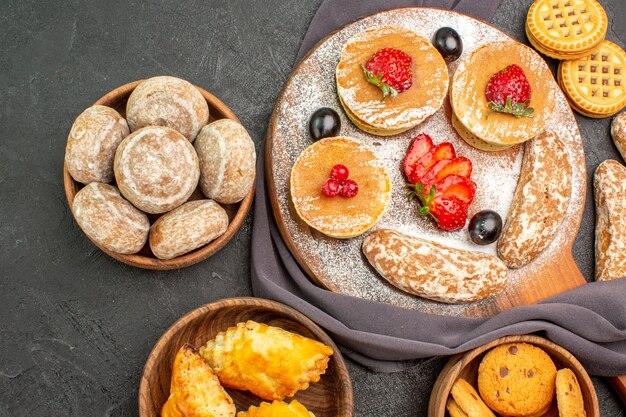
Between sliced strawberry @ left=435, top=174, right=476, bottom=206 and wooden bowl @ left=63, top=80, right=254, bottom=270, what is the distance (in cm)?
86

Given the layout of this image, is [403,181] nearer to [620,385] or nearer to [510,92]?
[510,92]

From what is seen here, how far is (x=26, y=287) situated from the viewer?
299 centimetres

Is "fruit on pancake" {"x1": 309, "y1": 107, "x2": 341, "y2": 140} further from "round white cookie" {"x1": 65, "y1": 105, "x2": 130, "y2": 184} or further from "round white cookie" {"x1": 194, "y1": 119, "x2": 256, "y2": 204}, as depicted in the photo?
"round white cookie" {"x1": 65, "y1": 105, "x2": 130, "y2": 184}

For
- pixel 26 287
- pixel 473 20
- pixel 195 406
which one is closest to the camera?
pixel 195 406

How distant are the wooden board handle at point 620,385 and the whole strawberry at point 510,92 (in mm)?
1298

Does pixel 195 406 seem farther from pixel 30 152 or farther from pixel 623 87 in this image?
pixel 623 87

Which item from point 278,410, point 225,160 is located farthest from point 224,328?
point 225,160

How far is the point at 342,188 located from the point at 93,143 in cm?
103

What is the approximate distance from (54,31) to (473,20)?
6.56 ft

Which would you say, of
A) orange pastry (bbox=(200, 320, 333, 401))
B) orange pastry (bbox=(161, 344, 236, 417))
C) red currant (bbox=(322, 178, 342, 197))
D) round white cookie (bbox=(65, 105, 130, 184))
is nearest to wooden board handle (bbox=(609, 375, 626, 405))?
orange pastry (bbox=(200, 320, 333, 401))

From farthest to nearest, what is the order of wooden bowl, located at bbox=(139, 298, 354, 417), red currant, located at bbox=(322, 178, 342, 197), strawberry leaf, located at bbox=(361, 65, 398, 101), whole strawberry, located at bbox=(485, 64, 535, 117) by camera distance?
whole strawberry, located at bbox=(485, 64, 535, 117)
strawberry leaf, located at bbox=(361, 65, 398, 101)
red currant, located at bbox=(322, 178, 342, 197)
wooden bowl, located at bbox=(139, 298, 354, 417)

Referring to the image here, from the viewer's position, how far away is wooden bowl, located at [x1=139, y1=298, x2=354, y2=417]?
2699mm

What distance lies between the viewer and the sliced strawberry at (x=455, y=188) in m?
3.12

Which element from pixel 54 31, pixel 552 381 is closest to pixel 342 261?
pixel 552 381
